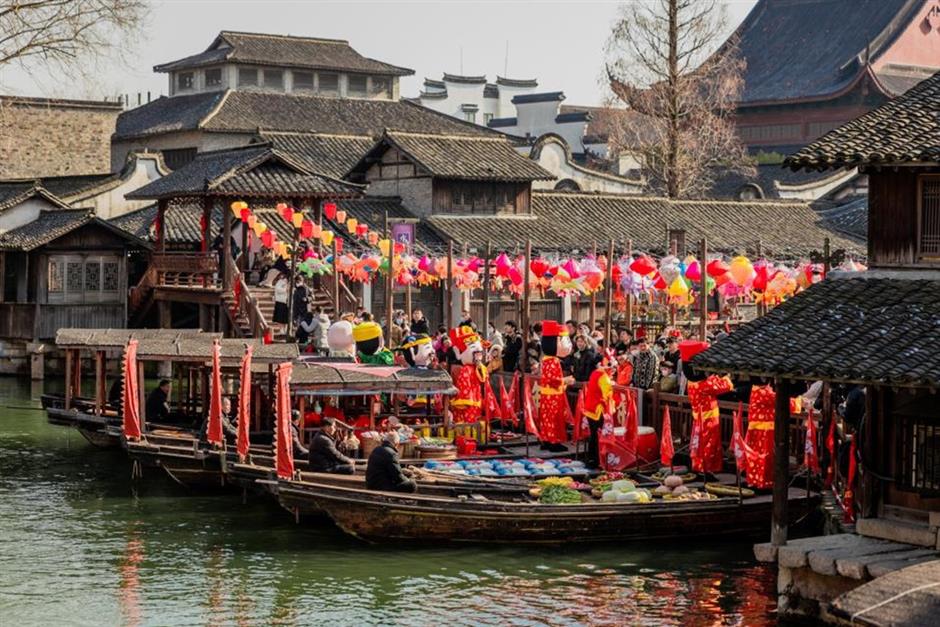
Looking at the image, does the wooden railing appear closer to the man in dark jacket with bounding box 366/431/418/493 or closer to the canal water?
the canal water

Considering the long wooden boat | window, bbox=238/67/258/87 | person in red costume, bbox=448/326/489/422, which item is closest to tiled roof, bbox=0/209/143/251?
window, bbox=238/67/258/87

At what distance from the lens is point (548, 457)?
2644 centimetres

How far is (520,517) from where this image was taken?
22.1 meters

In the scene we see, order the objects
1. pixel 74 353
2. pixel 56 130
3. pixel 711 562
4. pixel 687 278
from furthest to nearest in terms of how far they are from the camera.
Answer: pixel 56 130 → pixel 687 278 → pixel 74 353 → pixel 711 562

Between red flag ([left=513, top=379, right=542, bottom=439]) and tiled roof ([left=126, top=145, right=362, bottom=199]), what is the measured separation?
1034 centimetres

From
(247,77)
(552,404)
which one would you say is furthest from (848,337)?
(247,77)

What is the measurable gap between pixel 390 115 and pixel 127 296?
848 inches

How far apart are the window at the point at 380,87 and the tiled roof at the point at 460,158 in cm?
1771

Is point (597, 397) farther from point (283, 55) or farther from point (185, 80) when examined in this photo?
point (185, 80)

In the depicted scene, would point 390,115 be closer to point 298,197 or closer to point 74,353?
point 298,197

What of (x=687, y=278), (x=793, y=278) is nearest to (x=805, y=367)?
(x=687, y=278)

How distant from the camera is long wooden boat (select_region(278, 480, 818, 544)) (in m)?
22.1

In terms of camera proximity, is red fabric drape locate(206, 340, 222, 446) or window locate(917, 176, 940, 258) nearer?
window locate(917, 176, 940, 258)

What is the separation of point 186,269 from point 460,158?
14196mm
